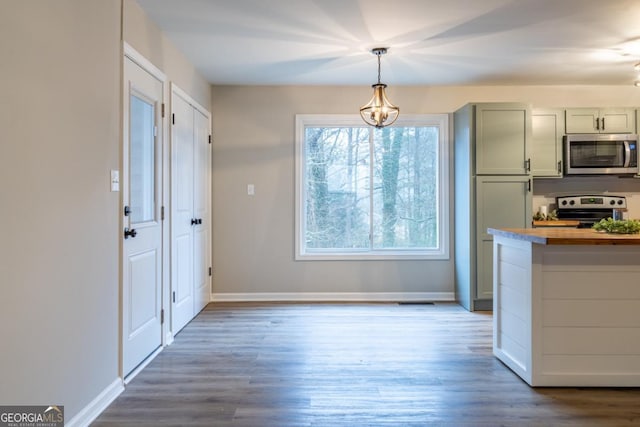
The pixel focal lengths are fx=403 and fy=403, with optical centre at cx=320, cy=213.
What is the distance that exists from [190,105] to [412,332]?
2896mm

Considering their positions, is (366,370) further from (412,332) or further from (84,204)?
(84,204)

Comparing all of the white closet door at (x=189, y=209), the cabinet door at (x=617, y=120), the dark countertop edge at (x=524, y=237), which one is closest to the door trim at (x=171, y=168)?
the white closet door at (x=189, y=209)

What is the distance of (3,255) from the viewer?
150cm

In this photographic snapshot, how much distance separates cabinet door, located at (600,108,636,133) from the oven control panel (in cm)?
73

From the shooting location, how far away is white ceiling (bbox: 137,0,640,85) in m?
2.75

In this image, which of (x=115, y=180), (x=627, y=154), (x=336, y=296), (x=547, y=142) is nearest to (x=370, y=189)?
(x=336, y=296)

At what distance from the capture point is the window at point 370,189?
15.4 feet

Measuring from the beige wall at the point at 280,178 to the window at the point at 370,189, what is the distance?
21 centimetres

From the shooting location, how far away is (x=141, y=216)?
280cm

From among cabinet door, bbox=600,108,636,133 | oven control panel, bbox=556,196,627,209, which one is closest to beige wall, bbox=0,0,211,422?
oven control panel, bbox=556,196,627,209

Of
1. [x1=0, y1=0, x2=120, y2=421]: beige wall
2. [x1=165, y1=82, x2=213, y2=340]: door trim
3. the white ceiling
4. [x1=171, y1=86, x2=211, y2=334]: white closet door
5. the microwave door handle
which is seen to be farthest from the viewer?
the microwave door handle

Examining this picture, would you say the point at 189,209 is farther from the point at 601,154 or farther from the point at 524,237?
the point at 601,154

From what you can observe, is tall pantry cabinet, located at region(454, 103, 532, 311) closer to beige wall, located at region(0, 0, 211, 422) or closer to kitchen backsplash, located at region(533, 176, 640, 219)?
kitchen backsplash, located at region(533, 176, 640, 219)

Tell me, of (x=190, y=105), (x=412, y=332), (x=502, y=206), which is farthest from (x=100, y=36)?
(x=502, y=206)
